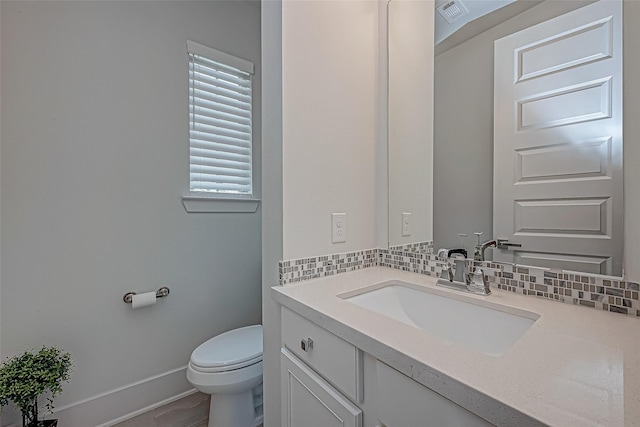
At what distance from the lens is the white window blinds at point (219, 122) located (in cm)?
178

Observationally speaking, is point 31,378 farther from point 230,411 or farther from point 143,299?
point 230,411

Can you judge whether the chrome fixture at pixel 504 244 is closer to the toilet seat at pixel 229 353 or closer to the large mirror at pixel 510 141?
the large mirror at pixel 510 141

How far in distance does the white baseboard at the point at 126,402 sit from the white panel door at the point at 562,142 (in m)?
1.89

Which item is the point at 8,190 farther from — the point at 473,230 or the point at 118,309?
the point at 473,230

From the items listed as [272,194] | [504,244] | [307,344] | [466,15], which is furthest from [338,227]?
[466,15]

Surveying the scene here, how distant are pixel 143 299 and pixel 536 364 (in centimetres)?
173

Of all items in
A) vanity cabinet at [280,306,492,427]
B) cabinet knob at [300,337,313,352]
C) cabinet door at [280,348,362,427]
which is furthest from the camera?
cabinet knob at [300,337,313,352]

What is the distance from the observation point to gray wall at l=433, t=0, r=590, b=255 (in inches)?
40.5

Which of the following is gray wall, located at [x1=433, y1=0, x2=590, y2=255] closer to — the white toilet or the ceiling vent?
the ceiling vent

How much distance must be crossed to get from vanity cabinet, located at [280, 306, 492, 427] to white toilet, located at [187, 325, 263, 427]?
1.52 ft

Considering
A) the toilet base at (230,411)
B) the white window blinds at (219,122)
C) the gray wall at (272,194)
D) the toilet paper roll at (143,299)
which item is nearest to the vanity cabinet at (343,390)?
the gray wall at (272,194)

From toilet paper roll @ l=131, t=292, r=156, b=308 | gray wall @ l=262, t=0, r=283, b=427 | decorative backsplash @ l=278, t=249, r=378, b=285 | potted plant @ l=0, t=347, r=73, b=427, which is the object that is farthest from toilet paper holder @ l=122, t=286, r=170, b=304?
decorative backsplash @ l=278, t=249, r=378, b=285

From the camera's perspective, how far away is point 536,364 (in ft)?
1.63

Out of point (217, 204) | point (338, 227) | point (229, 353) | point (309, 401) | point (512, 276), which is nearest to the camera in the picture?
point (309, 401)
